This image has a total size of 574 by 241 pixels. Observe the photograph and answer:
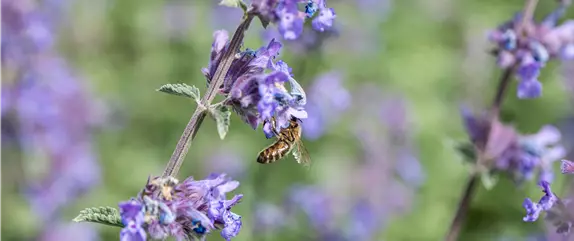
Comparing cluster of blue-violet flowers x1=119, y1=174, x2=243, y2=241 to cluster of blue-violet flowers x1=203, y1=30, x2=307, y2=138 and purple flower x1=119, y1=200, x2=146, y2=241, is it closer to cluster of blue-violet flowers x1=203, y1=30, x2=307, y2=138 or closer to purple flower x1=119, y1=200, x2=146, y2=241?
purple flower x1=119, y1=200, x2=146, y2=241

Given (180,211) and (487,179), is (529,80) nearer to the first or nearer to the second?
(487,179)

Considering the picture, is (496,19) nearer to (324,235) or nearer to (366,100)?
(366,100)

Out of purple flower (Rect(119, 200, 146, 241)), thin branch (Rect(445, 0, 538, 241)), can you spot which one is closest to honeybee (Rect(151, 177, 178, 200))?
purple flower (Rect(119, 200, 146, 241))

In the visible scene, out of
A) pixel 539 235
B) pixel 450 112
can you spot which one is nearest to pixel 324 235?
pixel 539 235

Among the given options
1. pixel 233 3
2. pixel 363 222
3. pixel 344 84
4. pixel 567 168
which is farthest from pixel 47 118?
pixel 567 168

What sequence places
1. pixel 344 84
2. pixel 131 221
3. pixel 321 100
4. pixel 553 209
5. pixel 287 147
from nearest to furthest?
pixel 131 221
pixel 553 209
pixel 287 147
pixel 321 100
pixel 344 84

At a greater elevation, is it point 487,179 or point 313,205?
point 313,205

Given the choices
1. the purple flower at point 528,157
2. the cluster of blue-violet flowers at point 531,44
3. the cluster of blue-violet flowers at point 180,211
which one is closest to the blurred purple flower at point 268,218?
the purple flower at point 528,157
